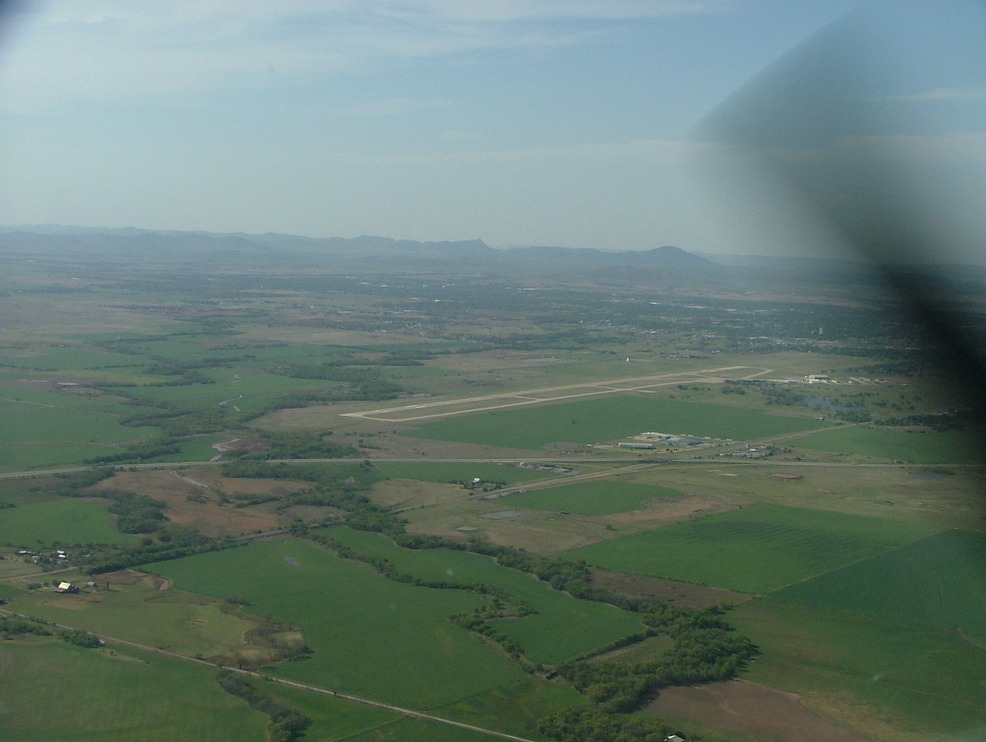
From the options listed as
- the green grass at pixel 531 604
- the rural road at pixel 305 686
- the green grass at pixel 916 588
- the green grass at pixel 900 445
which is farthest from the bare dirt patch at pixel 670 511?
the rural road at pixel 305 686

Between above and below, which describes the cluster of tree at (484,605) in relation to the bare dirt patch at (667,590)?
below

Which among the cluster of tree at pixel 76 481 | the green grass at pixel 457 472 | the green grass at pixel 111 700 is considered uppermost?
the green grass at pixel 457 472

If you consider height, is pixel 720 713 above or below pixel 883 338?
below

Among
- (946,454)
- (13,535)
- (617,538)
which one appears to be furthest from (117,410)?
(946,454)

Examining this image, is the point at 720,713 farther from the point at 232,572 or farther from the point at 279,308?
the point at 279,308

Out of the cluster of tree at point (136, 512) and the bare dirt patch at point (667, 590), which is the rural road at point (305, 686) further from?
the bare dirt patch at point (667, 590)

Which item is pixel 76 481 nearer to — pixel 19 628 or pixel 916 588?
pixel 19 628
